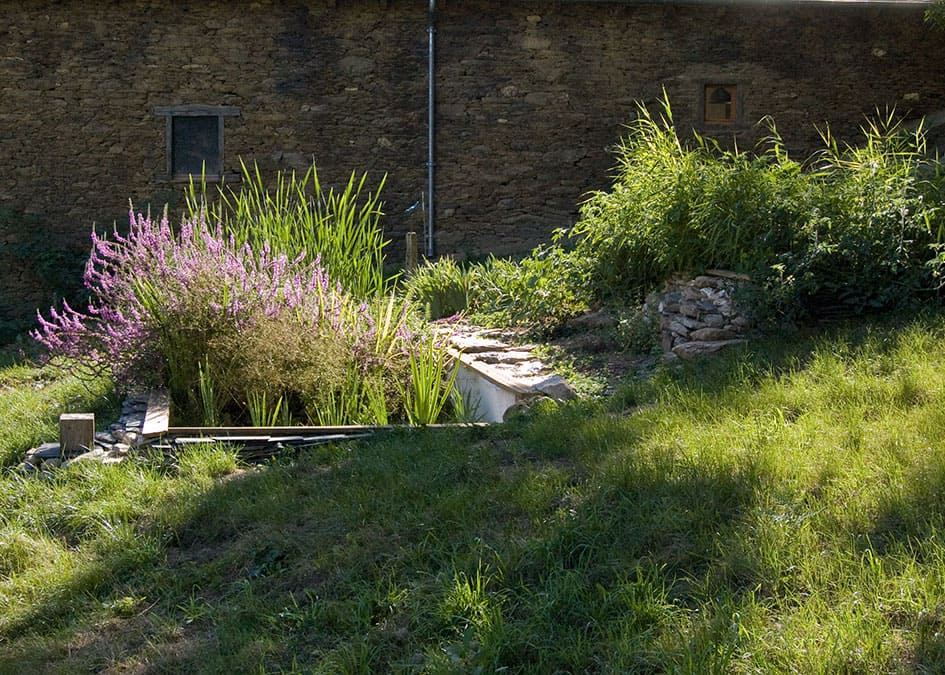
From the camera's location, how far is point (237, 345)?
6.05m

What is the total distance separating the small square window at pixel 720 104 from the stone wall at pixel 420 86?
0.43 ft

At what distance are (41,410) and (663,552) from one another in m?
4.36

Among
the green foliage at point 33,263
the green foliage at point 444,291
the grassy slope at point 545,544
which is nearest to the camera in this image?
the grassy slope at point 545,544

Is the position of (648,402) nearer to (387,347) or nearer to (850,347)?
(850,347)

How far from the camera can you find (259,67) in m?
12.9

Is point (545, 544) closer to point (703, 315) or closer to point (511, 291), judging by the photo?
point (703, 315)

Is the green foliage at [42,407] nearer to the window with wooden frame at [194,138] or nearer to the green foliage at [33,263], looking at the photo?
the green foliage at [33,263]

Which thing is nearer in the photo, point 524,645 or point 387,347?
point 524,645

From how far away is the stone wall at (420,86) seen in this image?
12.8 meters

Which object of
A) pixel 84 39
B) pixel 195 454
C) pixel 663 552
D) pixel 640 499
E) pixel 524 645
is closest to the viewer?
pixel 524 645

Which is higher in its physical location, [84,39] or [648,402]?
[84,39]

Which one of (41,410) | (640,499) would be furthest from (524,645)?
(41,410)

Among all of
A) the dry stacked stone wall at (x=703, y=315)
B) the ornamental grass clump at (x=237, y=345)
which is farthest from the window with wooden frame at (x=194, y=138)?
the dry stacked stone wall at (x=703, y=315)

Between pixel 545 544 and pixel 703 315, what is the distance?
9.13 ft
